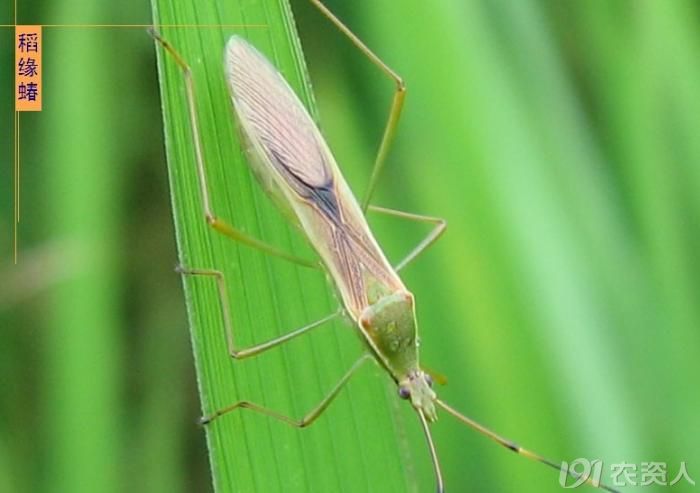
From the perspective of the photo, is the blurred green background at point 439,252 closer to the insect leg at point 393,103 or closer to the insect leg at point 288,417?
the insect leg at point 393,103

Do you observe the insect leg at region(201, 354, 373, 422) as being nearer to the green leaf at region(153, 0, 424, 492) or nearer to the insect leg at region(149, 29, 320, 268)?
the green leaf at region(153, 0, 424, 492)

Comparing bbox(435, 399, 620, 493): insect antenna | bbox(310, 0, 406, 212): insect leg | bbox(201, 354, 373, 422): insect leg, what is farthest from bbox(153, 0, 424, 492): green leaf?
bbox(310, 0, 406, 212): insect leg

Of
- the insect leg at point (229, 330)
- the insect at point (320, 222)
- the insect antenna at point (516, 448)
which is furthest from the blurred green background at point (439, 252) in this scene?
the insect leg at point (229, 330)

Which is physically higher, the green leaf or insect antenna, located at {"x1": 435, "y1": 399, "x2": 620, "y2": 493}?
Answer: the green leaf

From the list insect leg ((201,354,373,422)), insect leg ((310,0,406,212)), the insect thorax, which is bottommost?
insect leg ((201,354,373,422))

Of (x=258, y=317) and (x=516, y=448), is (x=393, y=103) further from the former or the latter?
(x=516, y=448)

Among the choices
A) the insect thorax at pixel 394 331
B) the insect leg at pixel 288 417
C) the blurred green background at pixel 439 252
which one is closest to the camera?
the insect leg at pixel 288 417

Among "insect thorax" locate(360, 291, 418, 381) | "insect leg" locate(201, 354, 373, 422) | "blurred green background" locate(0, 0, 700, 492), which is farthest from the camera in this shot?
"blurred green background" locate(0, 0, 700, 492)
